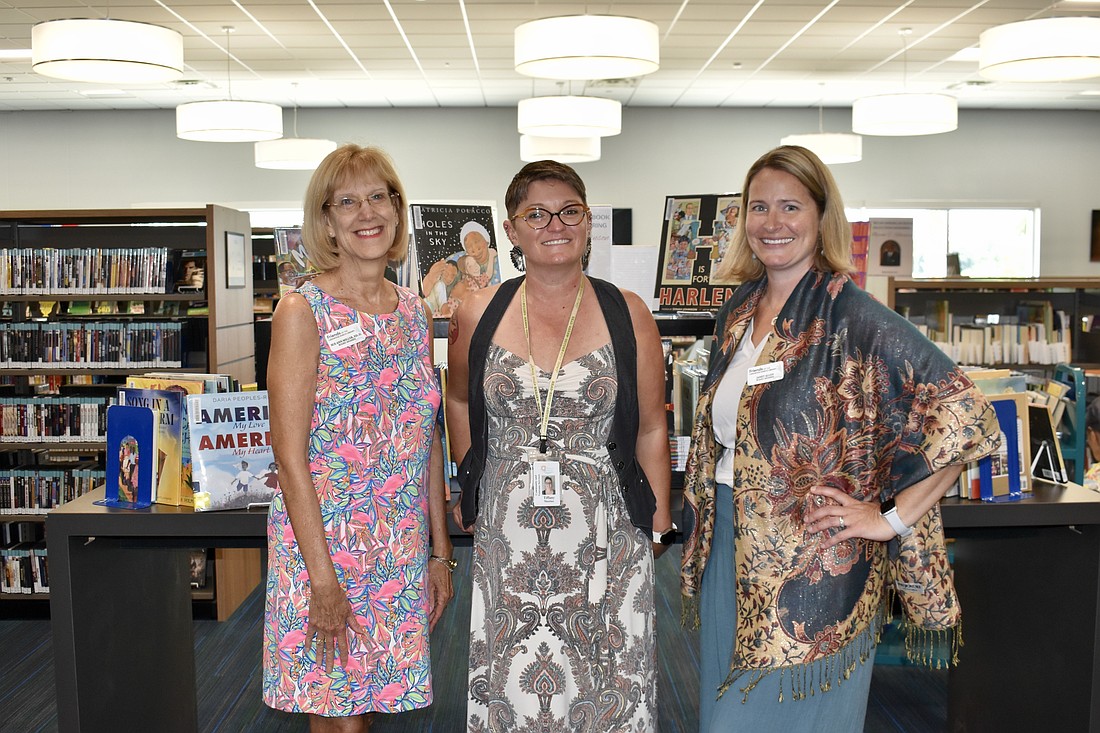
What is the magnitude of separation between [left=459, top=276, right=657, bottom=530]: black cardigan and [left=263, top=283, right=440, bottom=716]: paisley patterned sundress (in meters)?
0.13

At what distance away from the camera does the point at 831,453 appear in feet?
6.77

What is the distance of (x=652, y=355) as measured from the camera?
7.85 feet

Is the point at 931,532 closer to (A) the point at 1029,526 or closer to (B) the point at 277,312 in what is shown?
(A) the point at 1029,526

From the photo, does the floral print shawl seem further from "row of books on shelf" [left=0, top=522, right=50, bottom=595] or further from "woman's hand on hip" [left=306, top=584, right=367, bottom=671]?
"row of books on shelf" [left=0, top=522, right=50, bottom=595]

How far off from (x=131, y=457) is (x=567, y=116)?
6.67 meters

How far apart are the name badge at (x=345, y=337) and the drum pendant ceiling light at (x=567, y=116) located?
22.9 feet

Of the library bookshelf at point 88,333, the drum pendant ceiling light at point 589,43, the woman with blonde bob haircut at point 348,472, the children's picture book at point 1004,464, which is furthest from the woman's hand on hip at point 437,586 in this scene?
the drum pendant ceiling light at point 589,43

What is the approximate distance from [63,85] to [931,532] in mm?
11688

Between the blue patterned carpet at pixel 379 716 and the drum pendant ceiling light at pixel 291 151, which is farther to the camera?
the drum pendant ceiling light at pixel 291 151

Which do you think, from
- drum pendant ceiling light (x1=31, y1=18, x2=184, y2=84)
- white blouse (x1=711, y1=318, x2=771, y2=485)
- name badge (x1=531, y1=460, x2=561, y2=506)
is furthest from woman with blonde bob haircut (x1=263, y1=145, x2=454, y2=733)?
drum pendant ceiling light (x1=31, y1=18, x2=184, y2=84)

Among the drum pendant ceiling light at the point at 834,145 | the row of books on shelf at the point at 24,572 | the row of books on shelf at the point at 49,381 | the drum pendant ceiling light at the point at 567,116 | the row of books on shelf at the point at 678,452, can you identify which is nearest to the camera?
the row of books on shelf at the point at 678,452

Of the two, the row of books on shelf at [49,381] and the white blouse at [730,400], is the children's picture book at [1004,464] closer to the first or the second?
the white blouse at [730,400]

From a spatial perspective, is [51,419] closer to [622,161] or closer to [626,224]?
[626,224]

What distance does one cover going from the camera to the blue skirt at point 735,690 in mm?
2082
